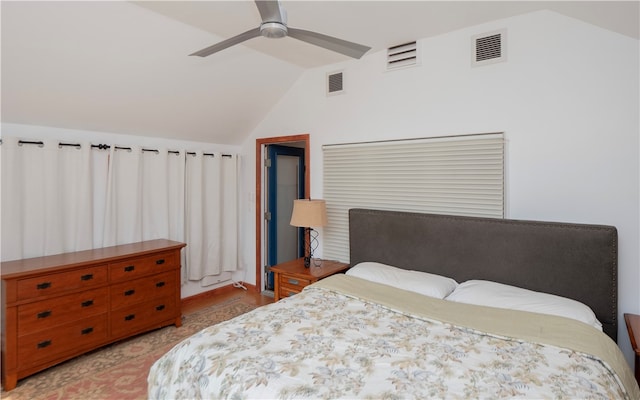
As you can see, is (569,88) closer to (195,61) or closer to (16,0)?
(195,61)

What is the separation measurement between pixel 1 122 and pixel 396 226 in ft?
11.0

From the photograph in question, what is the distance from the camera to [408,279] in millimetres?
2617

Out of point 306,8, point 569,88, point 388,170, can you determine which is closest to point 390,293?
point 388,170

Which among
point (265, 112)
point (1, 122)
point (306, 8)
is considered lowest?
point (1, 122)

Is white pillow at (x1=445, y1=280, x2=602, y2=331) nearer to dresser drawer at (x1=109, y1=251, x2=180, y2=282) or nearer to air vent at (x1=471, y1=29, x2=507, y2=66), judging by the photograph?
air vent at (x1=471, y1=29, x2=507, y2=66)

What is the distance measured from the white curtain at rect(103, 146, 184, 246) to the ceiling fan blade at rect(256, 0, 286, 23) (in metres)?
2.51

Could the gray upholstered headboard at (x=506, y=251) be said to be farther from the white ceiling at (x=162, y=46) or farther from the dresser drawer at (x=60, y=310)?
the dresser drawer at (x=60, y=310)

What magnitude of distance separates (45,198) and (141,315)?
4.32ft

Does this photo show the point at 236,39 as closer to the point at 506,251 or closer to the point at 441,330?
the point at 441,330

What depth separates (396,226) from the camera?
3.07m

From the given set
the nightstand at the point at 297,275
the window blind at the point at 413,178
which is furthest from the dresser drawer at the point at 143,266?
the window blind at the point at 413,178

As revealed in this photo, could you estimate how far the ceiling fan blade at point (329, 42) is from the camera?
5.89 ft

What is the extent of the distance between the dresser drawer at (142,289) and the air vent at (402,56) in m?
2.96

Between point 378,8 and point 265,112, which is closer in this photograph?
point 378,8
